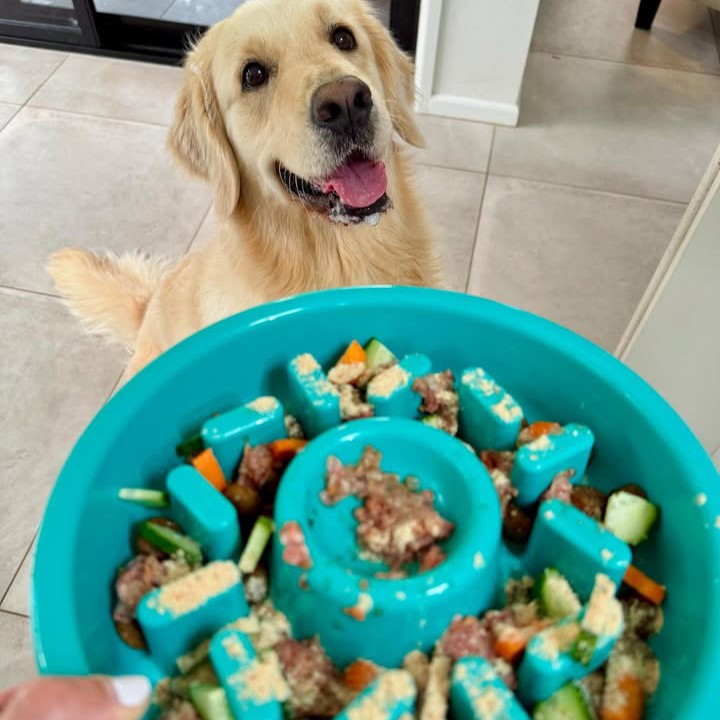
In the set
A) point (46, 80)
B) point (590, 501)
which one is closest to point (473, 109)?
point (46, 80)

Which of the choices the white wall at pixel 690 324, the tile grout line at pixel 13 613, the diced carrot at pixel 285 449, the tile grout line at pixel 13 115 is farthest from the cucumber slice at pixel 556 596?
the tile grout line at pixel 13 115

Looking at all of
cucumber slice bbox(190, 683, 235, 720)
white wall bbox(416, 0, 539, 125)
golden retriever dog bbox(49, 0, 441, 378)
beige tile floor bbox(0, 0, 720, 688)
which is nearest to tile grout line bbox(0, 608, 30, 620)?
beige tile floor bbox(0, 0, 720, 688)

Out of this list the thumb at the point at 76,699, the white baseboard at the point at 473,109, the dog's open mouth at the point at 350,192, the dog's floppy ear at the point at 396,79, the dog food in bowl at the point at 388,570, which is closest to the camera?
the thumb at the point at 76,699

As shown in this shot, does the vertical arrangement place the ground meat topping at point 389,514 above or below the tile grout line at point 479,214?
above

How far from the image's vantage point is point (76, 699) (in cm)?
41

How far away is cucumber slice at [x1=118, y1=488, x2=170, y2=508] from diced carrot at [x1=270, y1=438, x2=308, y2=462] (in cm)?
10

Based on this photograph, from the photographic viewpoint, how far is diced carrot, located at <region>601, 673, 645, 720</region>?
0.49 metres

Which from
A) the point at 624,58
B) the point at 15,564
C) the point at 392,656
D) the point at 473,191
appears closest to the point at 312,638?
the point at 392,656

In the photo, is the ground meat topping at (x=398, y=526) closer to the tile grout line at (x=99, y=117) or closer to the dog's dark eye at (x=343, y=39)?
the dog's dark eye at (x=343, y=39)

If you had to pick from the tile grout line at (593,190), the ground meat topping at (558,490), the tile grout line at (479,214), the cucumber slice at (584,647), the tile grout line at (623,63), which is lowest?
the tile grout line at (479,214)

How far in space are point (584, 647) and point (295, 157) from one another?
753mm

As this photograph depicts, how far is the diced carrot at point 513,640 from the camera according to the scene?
51 centimetres

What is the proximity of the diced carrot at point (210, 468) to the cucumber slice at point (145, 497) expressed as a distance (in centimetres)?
4

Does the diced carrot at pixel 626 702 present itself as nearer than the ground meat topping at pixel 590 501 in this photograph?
Yes
